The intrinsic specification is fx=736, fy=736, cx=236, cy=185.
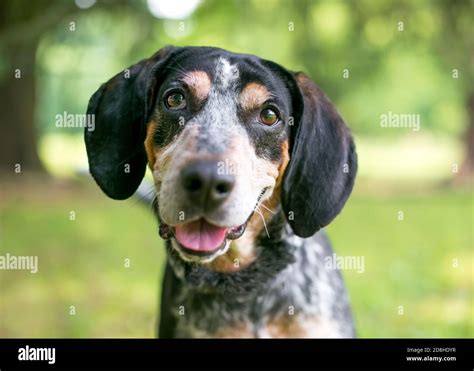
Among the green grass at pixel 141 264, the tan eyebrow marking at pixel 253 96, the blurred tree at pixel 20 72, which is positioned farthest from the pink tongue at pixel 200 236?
the blurred tree at pixel 20 72

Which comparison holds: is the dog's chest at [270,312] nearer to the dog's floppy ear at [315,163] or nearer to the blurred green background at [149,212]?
the dog's floppy ear at [315,163]

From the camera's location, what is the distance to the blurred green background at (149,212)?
8.27 metres

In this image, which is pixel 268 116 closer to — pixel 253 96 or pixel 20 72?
pixel 253 96

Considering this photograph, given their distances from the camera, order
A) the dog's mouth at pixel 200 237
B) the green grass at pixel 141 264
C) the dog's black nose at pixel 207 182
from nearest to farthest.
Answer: the dog's black nose at pixel 207 182 → the dog's mouth at pixel 200 237 → the green grass at pixel 141 264

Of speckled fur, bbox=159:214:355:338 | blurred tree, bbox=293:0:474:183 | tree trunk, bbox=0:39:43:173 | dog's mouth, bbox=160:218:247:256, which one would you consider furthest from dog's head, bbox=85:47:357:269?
tree trunk, bbox=0:39:43:173

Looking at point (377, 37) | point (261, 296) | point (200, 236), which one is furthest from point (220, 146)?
point (377, 37)

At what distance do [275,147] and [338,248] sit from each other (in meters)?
6.47

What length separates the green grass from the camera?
7.63m

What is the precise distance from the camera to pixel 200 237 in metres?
3.57

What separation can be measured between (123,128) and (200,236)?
0.89 m

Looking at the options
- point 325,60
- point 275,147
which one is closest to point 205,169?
point 275,147

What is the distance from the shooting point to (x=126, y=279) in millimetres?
9500

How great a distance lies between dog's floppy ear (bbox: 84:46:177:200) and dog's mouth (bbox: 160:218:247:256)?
69cm
